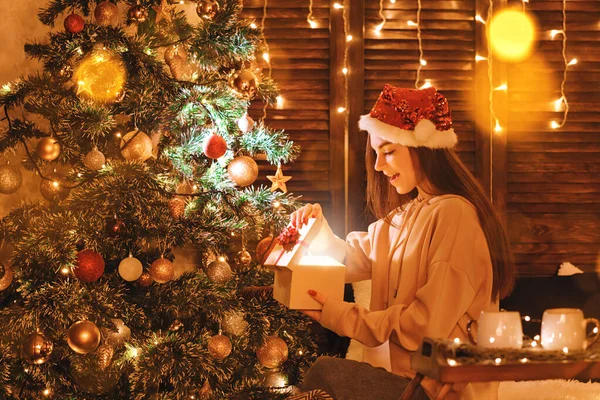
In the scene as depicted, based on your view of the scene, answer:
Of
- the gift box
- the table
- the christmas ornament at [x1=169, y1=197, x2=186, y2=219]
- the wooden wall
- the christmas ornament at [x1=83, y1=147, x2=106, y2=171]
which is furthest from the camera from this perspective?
the wooden wall

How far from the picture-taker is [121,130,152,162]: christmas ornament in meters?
2.05

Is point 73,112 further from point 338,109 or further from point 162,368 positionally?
point 338,109

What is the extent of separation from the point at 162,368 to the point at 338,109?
1.27m

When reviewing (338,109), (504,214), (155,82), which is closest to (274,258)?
(155,82)

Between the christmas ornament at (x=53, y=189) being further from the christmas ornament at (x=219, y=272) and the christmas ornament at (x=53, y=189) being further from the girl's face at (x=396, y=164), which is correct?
the girl's face at (x=396, y=164)

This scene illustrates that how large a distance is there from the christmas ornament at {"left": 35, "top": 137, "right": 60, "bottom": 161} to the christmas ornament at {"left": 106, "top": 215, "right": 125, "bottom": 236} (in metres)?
0.25

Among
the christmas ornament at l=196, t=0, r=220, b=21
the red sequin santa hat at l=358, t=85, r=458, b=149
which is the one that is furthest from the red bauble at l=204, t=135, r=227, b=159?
the red sequin santa hat at l=358, t=85, r=458, b=149

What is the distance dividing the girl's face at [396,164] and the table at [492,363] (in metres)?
0.71

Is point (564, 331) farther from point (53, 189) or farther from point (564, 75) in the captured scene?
point (564, 75)

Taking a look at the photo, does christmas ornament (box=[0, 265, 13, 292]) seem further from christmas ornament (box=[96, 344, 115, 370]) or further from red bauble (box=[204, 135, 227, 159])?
red bauble (box=[204, 135, 227, 159])

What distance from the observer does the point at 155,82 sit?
82.7 inches

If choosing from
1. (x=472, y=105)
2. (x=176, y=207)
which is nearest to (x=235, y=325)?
(x=176, y=207)

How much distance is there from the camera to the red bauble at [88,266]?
77.7 inches

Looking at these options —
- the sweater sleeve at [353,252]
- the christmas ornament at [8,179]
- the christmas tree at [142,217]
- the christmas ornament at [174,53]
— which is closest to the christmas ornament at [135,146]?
the christmas tree at [142,217]
